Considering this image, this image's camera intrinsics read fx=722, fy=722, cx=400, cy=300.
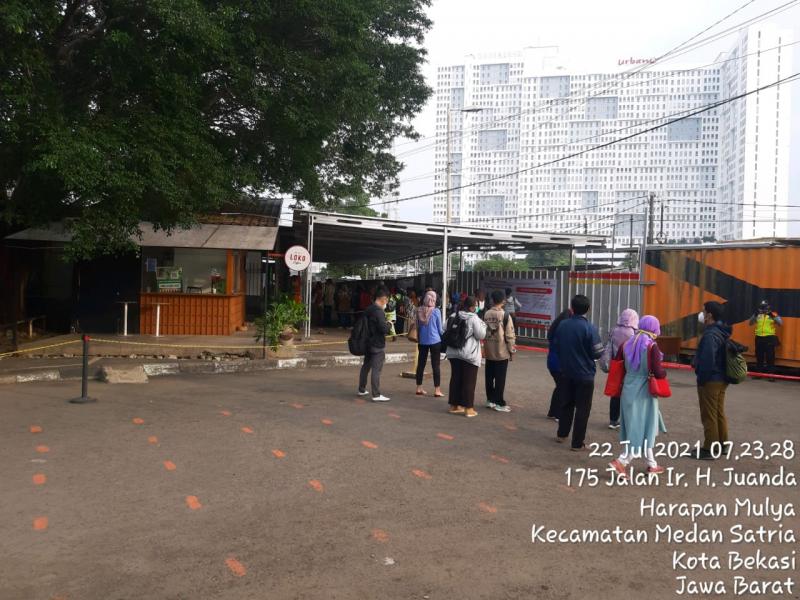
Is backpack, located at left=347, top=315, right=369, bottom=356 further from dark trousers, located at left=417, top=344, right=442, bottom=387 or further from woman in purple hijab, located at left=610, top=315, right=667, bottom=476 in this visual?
woman in purple hijab, located at left=610, top=315, right=667, bottom=476

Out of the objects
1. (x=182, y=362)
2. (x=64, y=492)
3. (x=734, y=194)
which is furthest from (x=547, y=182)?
(x=64, y=492)

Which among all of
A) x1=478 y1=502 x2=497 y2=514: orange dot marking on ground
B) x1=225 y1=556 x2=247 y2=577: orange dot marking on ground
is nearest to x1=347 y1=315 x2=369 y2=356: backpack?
x1=478 y1=502 x2=497 y2=514: orange dot marking on ground

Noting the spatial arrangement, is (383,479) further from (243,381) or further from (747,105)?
(747,105)

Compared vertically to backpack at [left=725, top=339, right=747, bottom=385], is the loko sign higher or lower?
higher

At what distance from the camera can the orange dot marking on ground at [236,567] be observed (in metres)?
4.32

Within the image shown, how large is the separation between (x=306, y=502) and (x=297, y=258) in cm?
1073

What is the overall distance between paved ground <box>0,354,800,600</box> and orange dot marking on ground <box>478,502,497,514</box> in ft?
0.15

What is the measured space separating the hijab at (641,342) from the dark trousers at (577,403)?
2.75 feet

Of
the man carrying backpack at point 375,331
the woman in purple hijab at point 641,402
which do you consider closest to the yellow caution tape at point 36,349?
the man carrying backpack at point 375,331

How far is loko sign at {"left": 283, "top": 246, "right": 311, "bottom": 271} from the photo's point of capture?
51.9 feet

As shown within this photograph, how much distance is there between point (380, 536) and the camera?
496 centimetres

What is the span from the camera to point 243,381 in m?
12.6

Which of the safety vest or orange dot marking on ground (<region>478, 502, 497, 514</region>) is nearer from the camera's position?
orange dot marking on ground (<region>478, 502, 497, 514</region>)

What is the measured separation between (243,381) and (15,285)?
827 centimetres
